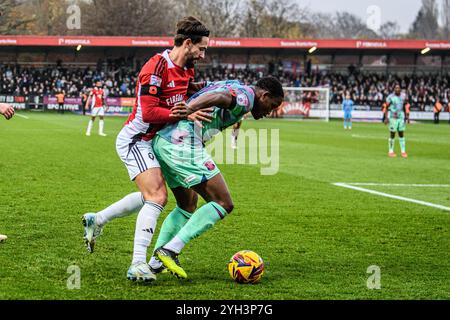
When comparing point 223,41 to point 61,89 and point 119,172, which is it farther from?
point 119,172

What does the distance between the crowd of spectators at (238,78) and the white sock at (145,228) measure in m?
50.7

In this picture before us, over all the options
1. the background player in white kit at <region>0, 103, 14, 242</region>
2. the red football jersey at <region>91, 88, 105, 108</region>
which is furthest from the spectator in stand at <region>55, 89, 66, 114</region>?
the background player in white kit at <region>0, 103, 14, 242</region>

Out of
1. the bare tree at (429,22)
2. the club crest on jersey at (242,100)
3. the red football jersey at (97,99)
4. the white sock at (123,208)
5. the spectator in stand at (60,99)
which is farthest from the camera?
the bare tree at (429,22)

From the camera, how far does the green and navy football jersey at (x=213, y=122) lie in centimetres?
652

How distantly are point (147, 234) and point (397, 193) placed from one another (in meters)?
8.33

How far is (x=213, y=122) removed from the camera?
22.1ft

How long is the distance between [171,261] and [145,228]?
38 cm

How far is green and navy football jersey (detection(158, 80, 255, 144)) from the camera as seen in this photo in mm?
6520

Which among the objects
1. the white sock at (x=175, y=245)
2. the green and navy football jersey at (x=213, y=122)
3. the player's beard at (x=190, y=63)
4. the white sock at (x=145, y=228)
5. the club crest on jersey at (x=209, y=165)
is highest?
the player's beard at (x=190, y=63)

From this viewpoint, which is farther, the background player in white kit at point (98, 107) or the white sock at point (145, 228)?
the background player in white kit at point (98, 107)

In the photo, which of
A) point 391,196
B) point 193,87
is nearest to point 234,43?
point 391,196

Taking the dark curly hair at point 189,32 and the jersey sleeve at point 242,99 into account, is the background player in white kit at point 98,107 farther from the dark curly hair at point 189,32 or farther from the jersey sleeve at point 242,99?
the jersey sleeve at point 242,99

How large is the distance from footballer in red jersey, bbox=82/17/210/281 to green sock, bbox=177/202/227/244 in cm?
30

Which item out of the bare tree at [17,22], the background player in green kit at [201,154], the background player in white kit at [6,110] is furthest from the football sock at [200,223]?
the bare tree at [17,22]
